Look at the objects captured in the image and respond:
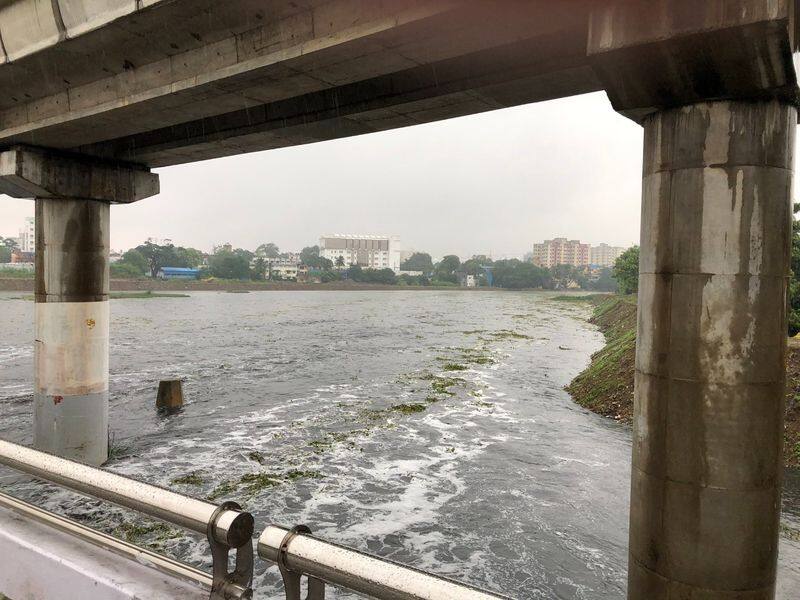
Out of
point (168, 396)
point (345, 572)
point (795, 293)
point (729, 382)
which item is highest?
point (795, 293)

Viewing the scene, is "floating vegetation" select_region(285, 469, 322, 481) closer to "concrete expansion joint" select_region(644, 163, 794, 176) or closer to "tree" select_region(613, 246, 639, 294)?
"concrete expansion joint" select_region(644, 163, 794, 176)

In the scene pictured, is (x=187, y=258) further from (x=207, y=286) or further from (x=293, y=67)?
(x=293, y=67)

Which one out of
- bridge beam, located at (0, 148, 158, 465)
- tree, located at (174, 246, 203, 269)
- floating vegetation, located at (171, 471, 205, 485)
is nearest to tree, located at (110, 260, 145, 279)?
tree, located at (174, 246, 203, 269)

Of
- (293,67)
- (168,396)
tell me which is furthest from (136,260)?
(293,67)

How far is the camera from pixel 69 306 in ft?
47.9

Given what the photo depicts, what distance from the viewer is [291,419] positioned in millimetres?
21156

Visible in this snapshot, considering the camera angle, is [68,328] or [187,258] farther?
[187,258]

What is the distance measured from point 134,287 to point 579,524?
11906 centimetres

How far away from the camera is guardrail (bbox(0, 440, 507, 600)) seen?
2256 mm

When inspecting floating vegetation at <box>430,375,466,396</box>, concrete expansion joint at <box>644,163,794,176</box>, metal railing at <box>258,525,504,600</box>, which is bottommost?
floating vegetation at <box>430,375,466,396</box>

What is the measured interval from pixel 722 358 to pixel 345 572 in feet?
17.0

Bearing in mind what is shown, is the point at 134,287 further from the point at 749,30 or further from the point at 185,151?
the point at 749,30

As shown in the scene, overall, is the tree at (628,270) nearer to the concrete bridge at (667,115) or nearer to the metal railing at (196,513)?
the concrete bridge at (667,115)

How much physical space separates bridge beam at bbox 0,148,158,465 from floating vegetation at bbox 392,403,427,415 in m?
11.0
